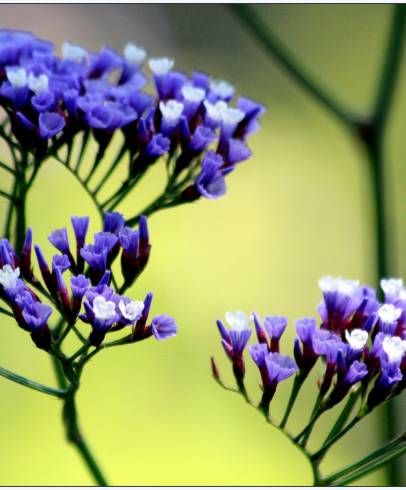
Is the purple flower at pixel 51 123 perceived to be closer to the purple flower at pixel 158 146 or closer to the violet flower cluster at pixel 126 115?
the violet flower cluster at pixel 126 115

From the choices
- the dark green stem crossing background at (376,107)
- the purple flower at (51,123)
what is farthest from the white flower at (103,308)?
the dark green stem crossing background at (376,107)

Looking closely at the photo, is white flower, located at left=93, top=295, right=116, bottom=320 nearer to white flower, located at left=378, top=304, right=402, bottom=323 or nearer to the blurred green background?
white flower, located at left=378, top=304, right=402, bottom=323

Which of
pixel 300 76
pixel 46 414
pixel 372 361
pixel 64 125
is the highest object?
pixel 300 76

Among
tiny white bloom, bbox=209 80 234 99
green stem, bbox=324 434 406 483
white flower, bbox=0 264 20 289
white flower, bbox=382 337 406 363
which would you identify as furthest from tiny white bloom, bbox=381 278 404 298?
white flower, bbox=0 264 20 289

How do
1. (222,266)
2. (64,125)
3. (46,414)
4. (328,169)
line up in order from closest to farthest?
(64,125)
(46,414)
(222,266)
(328,169)

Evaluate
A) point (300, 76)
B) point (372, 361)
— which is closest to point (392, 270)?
point (300, 76)

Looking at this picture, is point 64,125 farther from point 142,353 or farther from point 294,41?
point 294,41
